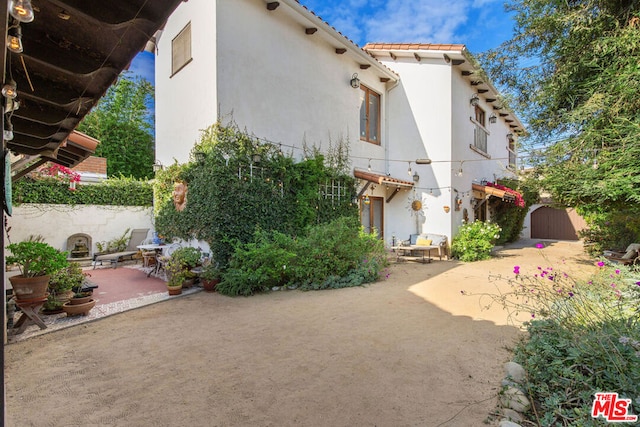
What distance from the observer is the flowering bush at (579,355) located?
228cm

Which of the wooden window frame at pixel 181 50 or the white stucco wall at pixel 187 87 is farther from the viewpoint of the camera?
the wooden window frame at pixel 181 50

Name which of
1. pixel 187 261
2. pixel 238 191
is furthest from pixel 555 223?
pixel 187 261

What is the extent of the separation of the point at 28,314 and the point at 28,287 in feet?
1.29

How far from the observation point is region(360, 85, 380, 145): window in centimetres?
1095

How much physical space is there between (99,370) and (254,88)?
250 inches

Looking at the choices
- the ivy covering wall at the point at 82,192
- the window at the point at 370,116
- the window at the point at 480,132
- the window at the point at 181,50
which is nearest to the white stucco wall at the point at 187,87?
the window at the point at 181,50

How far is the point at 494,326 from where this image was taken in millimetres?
4348

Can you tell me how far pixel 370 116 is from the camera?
11305 millimetres

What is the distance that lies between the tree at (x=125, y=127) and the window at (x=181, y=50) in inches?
505

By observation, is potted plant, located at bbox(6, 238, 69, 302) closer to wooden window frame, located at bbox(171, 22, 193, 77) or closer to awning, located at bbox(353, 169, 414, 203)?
wooden window frame, located at bbox(171, 22, 193, 77)

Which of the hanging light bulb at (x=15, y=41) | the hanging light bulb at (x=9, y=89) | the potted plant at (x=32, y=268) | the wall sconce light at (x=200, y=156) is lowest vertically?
the potted plant at (x=32, y=268)

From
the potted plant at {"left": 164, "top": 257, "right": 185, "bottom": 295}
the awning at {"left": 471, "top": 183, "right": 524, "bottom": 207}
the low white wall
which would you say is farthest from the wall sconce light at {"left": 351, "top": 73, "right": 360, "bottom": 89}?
the low white wall

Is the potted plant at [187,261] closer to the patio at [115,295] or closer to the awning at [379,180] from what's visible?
the patio at [115,295]

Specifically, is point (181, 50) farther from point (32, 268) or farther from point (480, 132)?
point (480, 132)
